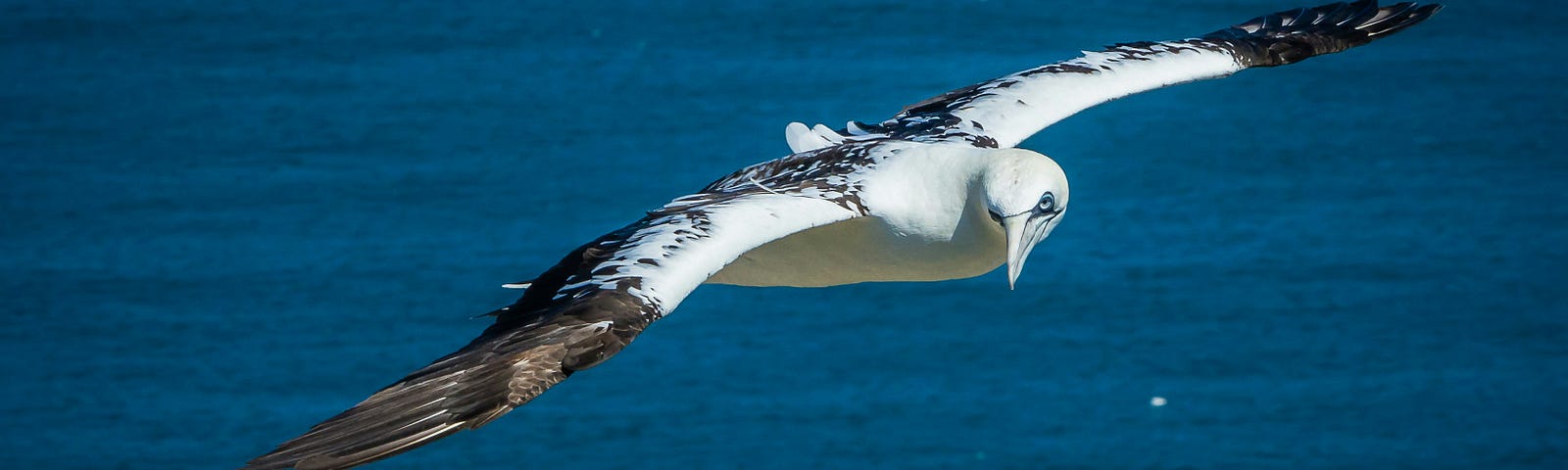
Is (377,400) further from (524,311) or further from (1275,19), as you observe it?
(1275,19)

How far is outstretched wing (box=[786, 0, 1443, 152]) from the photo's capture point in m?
8.71

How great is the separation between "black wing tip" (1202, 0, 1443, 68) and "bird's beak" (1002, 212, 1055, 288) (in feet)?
6.23

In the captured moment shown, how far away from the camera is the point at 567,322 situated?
6641 millimetres

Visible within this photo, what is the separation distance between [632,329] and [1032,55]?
28.5 feet

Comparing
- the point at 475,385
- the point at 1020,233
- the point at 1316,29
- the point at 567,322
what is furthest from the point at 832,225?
the point at 1316,29

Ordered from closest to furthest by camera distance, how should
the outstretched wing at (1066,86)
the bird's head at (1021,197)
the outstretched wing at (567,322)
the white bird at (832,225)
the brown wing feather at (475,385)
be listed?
1. the brown wing feather at (475,385)
2. the outstretched wing at (567,322)
3. the white bird at (832,225)
4. the bird's head at (1021,197)
5. the outstretched wing at (1066,86)

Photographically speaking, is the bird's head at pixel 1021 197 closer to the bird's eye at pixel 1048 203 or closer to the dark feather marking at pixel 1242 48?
the bird's eye at pixel 1048 203

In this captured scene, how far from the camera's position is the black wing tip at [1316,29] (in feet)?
30.7

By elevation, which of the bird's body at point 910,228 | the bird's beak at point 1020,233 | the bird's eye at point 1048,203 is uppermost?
the bird's body at point 910,228

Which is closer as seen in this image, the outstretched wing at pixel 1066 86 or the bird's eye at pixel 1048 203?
the bird's eye at pixel 1048 203

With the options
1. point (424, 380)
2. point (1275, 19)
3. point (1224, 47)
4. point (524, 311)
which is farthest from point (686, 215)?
point (1275, 19)

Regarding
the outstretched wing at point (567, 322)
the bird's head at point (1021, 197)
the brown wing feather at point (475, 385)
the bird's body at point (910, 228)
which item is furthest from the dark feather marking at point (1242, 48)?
the brown wing feather at point (475, 385)

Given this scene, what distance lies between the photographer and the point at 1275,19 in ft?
32.2

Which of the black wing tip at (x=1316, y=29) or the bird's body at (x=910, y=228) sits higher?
the black wing tip at (x=1316, y=29)
